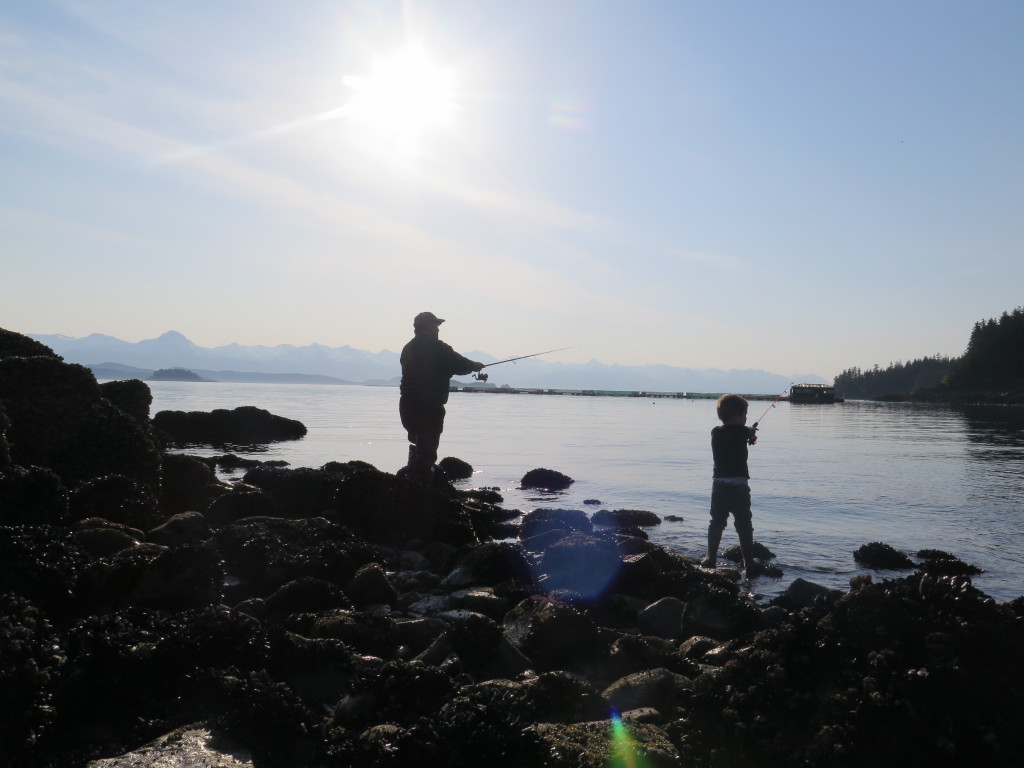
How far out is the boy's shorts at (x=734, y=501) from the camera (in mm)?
10273

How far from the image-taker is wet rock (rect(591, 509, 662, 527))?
563 inches

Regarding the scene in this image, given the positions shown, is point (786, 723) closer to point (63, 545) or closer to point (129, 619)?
point (129, 619)

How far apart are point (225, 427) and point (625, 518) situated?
25142 millimetres

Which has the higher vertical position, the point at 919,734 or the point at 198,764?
the point at 919,734

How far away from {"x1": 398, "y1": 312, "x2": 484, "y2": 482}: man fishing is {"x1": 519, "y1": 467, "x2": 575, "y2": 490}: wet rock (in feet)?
20.8

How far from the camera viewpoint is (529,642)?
6.31 meters

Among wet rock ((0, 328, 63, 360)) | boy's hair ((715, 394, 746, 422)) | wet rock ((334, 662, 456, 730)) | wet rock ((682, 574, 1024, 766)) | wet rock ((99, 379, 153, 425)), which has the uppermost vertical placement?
wet rock ((0, 328, 63, 360))

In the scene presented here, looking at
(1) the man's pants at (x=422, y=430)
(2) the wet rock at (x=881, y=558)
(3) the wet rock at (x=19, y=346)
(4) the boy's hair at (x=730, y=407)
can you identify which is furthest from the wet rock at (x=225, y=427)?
(2) the wet rock at (x=881, y=558)

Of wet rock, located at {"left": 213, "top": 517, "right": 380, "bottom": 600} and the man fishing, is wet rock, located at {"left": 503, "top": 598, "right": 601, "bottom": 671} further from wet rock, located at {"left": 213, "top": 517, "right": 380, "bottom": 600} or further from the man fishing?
the man fishing

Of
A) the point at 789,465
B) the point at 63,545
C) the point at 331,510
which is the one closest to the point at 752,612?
the point at 63,545

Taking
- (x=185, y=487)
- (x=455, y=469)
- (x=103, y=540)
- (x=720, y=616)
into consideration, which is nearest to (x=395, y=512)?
(x=185, y=487)

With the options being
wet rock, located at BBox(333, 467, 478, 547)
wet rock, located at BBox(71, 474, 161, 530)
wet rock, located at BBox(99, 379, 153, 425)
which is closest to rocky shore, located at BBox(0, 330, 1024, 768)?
wet rock, located at BBox(71, 474, 161, 530)

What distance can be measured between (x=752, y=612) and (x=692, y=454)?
76.7 feet

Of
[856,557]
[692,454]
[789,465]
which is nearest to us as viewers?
[856,557]
